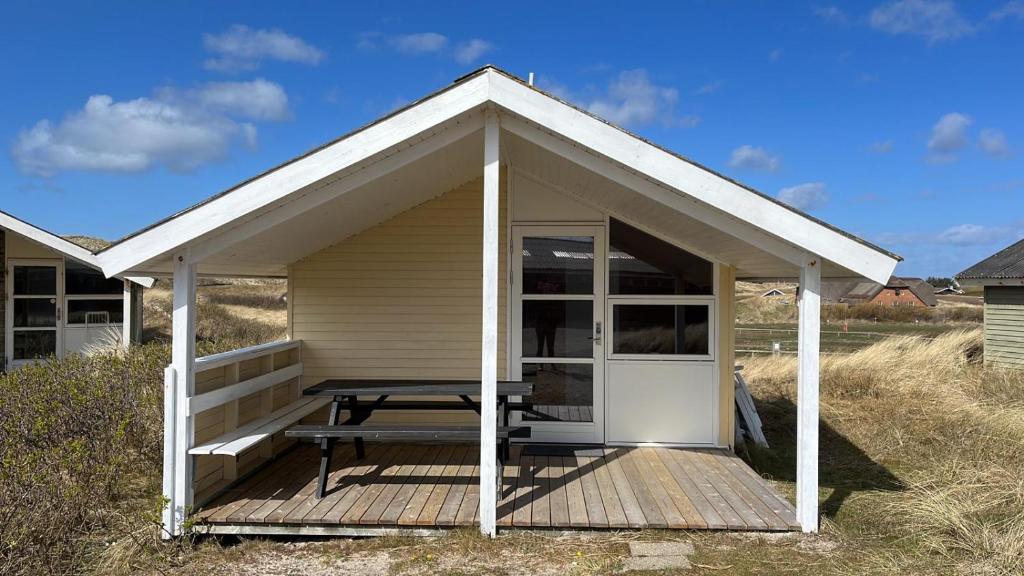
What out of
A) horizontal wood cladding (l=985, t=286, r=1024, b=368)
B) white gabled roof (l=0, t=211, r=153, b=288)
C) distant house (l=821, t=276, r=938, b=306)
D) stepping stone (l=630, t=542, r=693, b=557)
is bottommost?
stepping stone (l=630, t=542, r=693, b=557)

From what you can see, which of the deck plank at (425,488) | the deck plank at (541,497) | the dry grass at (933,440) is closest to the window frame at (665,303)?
the deck plank at (541,497)

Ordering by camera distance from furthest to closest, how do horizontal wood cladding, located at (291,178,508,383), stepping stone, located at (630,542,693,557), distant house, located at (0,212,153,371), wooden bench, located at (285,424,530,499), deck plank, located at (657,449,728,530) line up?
distant house, located at (0,212,153,371) < horizontal wood cladding, located at (291,178,508,383) < wooden bench, located at (285,424,530,499) < deck plank, located at (657,449,728,530) < stepping stone, located at (630,542,693,557)

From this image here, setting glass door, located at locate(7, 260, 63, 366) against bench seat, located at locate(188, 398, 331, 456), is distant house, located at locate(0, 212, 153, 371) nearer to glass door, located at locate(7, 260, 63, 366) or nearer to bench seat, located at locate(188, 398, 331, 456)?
glass door, located at locate(7, 260, 63, 366)

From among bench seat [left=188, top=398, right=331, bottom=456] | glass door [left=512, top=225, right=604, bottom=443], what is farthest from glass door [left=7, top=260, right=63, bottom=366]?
glass door [left=512, top=225, right=604, bottom=443]

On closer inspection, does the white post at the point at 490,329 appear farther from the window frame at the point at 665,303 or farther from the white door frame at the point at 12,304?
the white door frame at the point at 12,304

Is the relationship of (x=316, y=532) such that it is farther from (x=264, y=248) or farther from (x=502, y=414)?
(x=264, y=248)

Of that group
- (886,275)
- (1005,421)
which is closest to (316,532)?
(886,275)

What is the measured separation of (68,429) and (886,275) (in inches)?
246

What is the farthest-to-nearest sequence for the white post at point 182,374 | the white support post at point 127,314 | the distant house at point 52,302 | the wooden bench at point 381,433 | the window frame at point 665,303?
the white support post at point 127,314 < the distant house at point 52,302 < the window frame at point 665,303 < the wooden bench at point 381,433 < the white post at point 182,374

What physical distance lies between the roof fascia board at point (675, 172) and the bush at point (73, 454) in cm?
337

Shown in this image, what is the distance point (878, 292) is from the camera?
17.9 metres

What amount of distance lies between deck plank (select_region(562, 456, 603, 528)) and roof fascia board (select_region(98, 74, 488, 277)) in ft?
8.74

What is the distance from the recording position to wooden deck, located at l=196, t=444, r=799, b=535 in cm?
423

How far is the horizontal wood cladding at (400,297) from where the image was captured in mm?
6355
